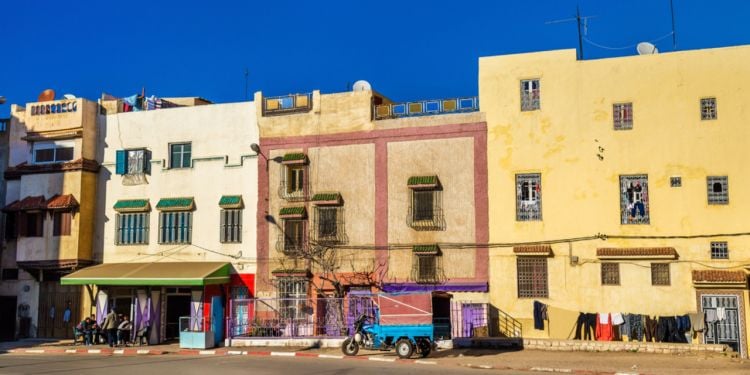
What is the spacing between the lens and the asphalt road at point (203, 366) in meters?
23.5

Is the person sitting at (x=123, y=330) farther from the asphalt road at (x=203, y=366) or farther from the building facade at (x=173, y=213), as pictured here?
the asphalt road at (x=203, y=366)

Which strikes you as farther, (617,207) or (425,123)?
(425,123)

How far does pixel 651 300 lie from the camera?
30.0 m

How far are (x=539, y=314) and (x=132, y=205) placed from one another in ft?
63.5

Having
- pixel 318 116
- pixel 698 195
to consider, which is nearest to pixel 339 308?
pixel 318 116

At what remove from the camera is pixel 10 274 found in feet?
127

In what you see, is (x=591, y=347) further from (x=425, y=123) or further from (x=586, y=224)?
(x=425, y=123)

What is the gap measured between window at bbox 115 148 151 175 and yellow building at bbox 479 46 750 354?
16244 mm

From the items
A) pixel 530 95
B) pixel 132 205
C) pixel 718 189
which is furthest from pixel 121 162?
pixel 718 189

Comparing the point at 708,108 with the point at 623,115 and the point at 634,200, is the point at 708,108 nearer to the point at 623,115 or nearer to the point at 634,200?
the point at 623,115

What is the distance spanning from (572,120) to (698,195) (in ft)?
18.1

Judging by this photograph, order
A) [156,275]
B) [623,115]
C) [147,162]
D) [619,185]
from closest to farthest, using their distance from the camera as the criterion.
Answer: [619,185] → [623,115] → [156,275] → [147,162]

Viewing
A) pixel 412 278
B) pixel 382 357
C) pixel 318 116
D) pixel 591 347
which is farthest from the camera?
pixel 318 116

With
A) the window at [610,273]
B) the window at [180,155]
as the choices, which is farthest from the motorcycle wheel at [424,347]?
the window at [180,155]
